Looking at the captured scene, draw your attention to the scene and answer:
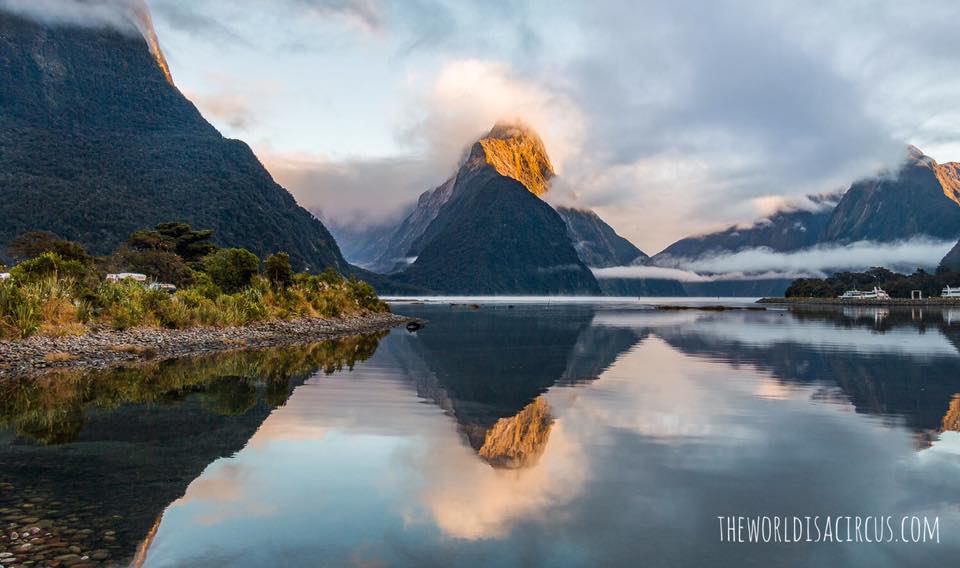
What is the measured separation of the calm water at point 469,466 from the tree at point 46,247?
50.4 metres

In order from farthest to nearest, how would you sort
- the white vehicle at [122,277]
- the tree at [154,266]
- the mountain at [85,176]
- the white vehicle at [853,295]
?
the white vehicle at [853,295] → the mountain at [85,176] → the tree at [154,266] → the white vehicle at [122,277]

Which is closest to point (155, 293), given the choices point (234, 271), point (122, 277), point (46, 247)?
point (234, 271)

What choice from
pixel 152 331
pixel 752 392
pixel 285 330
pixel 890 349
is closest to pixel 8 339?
pixel 152 331

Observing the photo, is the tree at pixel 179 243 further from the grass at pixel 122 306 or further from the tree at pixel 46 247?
the grass at pixel 122 306

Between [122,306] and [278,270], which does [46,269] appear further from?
[278,270]

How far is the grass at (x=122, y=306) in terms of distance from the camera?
30750 millimetres

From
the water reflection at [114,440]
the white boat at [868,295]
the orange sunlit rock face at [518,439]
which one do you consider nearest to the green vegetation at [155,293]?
the water reflection at [114,440]

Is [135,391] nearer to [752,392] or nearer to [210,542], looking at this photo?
[210,542]

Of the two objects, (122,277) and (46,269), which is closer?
(46,269)

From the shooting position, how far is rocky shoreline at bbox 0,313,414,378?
2770cm

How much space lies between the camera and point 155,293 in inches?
1628

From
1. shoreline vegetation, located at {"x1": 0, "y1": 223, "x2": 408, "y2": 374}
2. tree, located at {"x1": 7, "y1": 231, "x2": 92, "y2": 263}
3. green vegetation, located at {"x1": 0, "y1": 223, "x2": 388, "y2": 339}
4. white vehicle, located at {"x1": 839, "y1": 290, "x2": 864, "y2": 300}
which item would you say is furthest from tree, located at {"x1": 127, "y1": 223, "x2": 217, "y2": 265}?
white vehicle, located at {"x1": 839, "y1": 290, "x2": 864, "y2": 300}

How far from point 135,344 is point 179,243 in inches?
2725

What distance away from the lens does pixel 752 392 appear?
23219mm
